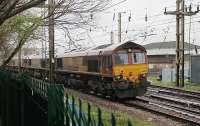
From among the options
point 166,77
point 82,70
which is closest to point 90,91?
point 82,70

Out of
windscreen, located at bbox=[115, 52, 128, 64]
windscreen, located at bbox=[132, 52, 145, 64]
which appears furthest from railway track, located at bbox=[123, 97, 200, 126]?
windscreen, located at bbox=[115, 52, 128, 64]

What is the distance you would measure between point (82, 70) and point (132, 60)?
526 centimetres

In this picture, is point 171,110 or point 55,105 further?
point 171,110

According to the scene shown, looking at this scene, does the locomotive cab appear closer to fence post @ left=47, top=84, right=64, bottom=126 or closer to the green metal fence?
the green metal fence

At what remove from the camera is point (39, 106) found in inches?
300

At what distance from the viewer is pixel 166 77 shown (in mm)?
46219

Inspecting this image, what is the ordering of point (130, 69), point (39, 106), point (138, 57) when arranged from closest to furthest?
point (39, 106)
point (130, 69)
point (138, 57)

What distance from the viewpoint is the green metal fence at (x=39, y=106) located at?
5418 millimetres

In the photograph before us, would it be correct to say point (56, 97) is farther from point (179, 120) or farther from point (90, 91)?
point (90, 91)

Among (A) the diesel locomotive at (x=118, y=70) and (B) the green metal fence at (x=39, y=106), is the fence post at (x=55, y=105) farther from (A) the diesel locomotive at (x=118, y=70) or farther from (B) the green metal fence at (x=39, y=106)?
(A) the diesel locomotive at (x=118, y=70)

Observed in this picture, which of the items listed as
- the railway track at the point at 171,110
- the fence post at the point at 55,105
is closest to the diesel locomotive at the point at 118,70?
the railway track at the point at 171,110

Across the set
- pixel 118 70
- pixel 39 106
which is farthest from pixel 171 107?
pixel 39 106

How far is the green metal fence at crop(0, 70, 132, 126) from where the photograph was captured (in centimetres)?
542

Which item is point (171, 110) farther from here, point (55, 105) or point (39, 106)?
point (55, 105)
